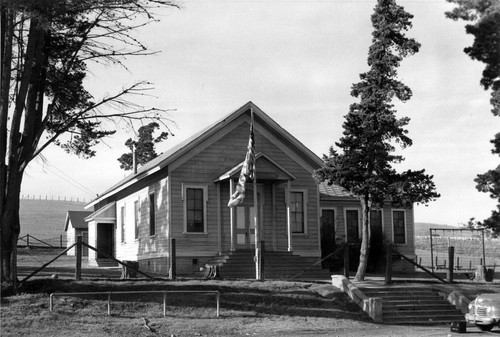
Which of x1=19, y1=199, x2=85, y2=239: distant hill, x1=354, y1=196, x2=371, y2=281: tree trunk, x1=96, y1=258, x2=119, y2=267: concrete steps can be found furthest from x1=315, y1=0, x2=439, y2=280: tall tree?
x1=19, y1=199, x2=85, y2=239: distant hill

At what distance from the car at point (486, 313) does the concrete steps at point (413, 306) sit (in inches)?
107

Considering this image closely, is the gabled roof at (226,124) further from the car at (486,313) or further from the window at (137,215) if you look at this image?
the car at (486,313)

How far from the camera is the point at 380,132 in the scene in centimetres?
2798

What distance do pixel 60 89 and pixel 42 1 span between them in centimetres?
487

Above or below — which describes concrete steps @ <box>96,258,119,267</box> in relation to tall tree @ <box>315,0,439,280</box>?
below

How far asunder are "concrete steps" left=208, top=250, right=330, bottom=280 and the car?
33.9ft

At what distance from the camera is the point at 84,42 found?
942 inches

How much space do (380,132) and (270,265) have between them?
7360 mm

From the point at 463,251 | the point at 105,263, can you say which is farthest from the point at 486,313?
the point at 463,251

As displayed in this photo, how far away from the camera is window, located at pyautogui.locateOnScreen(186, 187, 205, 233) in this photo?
31.8m

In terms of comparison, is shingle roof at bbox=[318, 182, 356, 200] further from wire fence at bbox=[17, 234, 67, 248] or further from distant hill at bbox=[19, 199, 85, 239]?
distant hill at bbox=[19, 199, 85, 239]

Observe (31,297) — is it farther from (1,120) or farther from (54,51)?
(54,51)

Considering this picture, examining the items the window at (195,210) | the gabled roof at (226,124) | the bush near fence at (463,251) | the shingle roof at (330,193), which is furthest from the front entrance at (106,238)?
the bush near fence at (463,251)

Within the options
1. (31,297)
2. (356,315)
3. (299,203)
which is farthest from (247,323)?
(299,203)
